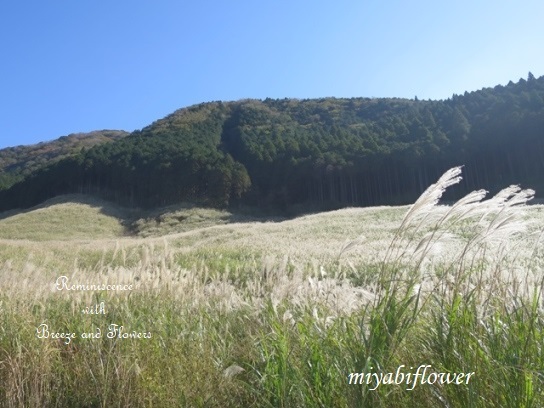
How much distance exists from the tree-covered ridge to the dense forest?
171 feet

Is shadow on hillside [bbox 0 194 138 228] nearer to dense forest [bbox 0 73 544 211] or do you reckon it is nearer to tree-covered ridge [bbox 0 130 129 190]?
dense forest [bbox 0 73 544 211]

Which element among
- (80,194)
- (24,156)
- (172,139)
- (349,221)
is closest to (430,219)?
(349,221)

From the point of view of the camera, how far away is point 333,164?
56844 millimetres

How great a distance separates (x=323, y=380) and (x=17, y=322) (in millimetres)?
3220

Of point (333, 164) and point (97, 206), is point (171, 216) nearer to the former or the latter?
point (97, 206)

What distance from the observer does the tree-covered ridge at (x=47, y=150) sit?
399 feet

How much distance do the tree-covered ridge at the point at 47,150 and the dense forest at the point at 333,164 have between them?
52185 millimetres

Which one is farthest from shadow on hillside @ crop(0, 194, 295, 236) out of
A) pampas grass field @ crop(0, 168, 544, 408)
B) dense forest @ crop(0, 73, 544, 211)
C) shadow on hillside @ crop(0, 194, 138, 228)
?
pampas grass field @ crop(0, 168, 544, 408)

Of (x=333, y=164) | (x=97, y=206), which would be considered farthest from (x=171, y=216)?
(x=333, y=164)

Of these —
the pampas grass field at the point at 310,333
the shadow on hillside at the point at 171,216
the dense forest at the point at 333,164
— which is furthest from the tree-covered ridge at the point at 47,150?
the pampas grass field at the point at 310,333

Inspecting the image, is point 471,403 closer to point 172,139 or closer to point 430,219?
point 430,219

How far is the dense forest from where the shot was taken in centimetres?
4994

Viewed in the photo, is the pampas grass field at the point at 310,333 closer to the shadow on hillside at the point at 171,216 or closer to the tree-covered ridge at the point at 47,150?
the shadow on hillside at the point at 171,216

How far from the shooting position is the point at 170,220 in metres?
50.0
